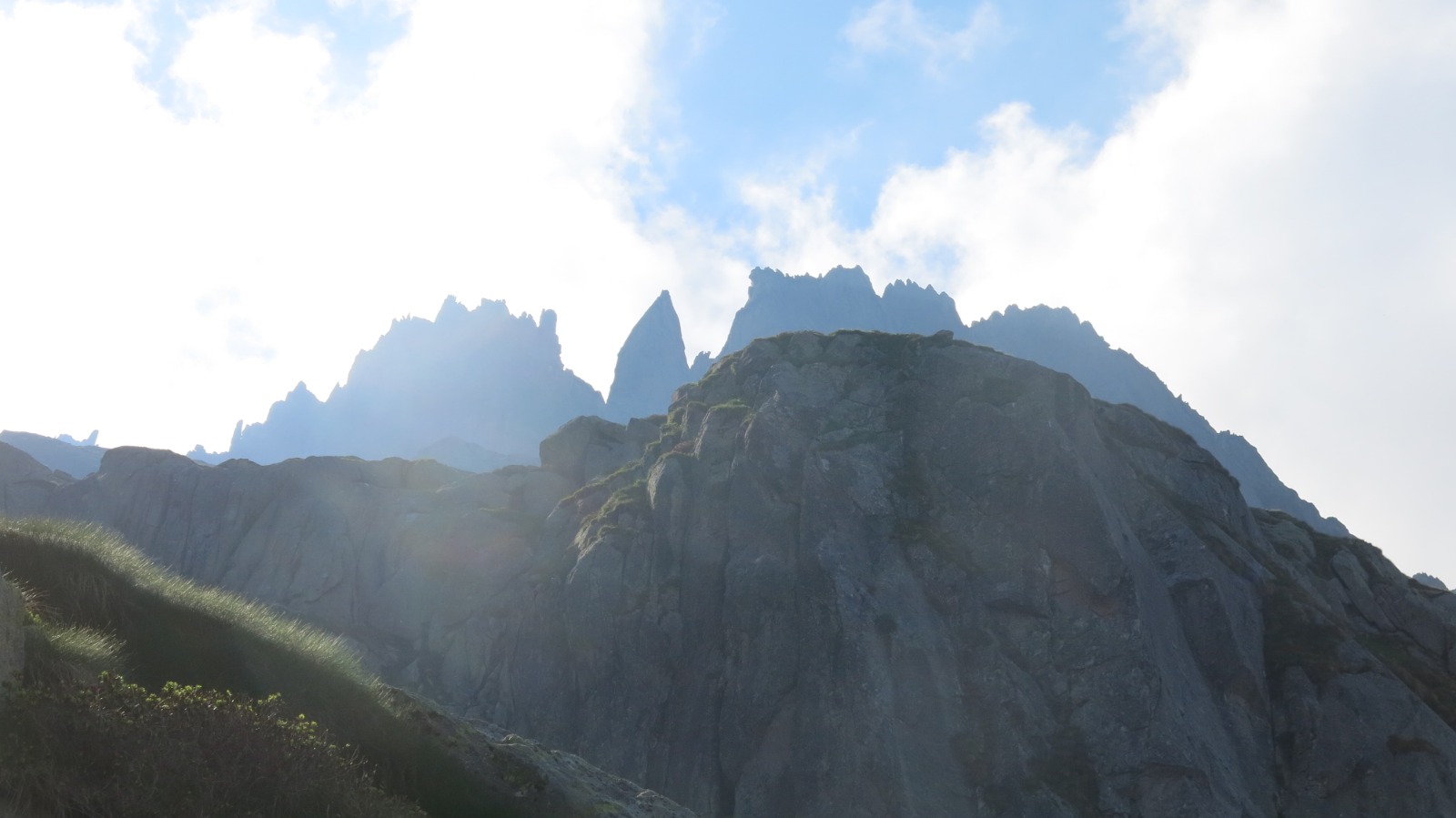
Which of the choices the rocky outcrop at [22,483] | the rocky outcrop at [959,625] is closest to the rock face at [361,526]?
the rocky outcrop at [22,483]

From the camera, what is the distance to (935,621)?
45.9 meters

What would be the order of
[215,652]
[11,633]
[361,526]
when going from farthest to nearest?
1. [361,526]
2. [215,652]
3. [11,633]

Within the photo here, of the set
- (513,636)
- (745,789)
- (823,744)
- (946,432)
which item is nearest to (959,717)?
(823,744)

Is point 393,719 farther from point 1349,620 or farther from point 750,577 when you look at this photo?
point 1349,620

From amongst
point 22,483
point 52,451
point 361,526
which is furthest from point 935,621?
point 52,451

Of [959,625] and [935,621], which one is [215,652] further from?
[959,625]

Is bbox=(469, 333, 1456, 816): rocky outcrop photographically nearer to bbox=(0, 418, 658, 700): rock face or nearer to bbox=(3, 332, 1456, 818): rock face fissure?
bbox=(3, 332, 1456, 818): rock face fissure

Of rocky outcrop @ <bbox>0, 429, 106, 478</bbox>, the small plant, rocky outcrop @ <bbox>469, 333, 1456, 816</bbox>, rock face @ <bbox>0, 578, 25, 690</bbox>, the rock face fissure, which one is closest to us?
the small plant

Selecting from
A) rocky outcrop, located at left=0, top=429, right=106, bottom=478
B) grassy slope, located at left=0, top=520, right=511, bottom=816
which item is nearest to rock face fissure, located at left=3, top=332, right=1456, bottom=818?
grassy slope, located at left=0, top=520, right=511, bottom=816

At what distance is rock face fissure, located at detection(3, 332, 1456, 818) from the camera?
41.1 meters

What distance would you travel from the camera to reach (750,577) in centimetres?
4862

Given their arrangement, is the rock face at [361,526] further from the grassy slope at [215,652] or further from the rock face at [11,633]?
the rock face at [11,633]

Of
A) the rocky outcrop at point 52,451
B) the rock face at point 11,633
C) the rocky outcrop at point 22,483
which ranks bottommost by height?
the rock face at point 11,633

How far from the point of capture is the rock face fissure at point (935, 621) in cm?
4109
